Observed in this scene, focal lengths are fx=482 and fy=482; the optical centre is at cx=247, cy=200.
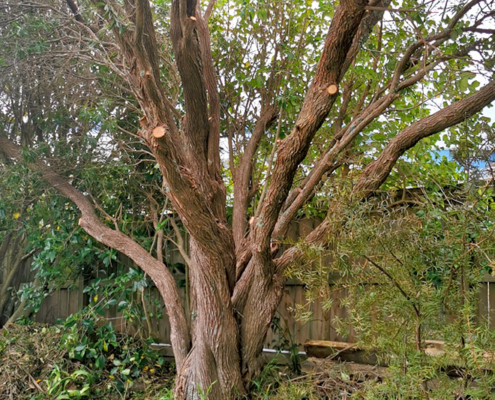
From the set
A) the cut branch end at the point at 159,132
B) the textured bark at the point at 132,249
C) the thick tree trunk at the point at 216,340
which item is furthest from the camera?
the textured bark at the point at 132,249

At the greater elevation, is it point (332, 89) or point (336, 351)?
point (332, 89)

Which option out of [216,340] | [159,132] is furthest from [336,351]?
[159,132]

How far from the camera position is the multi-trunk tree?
11.0 feet

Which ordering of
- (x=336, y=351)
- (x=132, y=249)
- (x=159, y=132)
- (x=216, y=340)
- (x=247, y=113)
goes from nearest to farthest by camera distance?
(x=159, y=132) < (x=216, y=340) < (x=336, y=351) < (x=132, y=249) < (x=247, y=113)

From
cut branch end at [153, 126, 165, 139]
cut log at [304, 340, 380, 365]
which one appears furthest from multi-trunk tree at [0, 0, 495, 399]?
cut log at [304, 340, 380, 365]

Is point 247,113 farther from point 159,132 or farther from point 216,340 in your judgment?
point 216,340

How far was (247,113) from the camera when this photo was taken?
5445mm

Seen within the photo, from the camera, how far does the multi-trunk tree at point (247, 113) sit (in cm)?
336

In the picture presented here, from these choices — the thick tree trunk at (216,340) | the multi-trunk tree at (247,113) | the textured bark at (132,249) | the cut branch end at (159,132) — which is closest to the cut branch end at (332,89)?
the multi-trunk tree at (247,113)

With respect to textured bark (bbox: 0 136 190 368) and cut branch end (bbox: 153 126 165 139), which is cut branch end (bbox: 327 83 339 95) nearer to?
cut branch end (bbox: 153 126 165 139)

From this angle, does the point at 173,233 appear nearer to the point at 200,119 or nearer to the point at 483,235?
the point at 200,119

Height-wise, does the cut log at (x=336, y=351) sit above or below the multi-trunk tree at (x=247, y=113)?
below

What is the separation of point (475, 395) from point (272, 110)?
12.1 ft

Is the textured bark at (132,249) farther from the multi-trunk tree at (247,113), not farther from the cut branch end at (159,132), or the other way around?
the cut branch end at (159,132)
